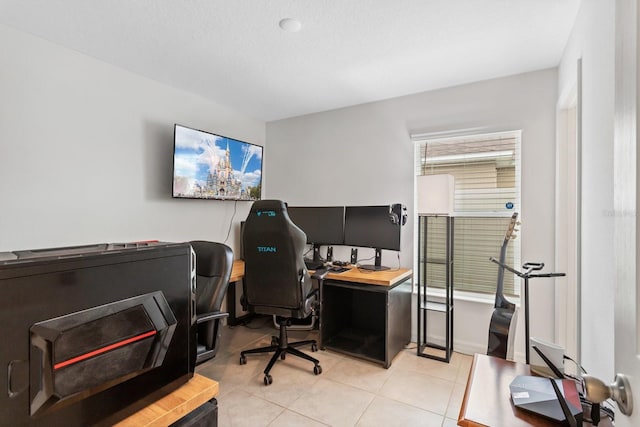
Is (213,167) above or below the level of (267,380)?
above

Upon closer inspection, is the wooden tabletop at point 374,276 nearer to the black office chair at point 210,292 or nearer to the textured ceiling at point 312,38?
the black office chair at point 210,292

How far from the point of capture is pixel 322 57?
7.86 feet

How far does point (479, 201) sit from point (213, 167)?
2.59 m

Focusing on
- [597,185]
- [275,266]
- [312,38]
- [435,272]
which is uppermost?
[312,38]

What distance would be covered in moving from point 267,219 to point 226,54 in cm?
130

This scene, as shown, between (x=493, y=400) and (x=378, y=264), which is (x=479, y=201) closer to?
(x=378, y=264)

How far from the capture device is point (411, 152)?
312 cm

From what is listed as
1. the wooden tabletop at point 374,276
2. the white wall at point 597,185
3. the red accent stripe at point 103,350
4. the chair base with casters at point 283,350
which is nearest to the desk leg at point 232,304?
the chair base with casters at point 283,350

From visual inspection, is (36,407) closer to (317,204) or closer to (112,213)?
(112,213)

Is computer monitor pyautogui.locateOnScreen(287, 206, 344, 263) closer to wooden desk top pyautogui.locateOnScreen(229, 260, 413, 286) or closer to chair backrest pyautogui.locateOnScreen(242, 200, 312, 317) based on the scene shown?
wooden desk top pyautogui.locateOnScreen(229, 260, 413, 286)

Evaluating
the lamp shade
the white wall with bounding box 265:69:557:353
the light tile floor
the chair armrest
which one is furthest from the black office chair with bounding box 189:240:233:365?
the white wall with bounding box 265:69:557:353

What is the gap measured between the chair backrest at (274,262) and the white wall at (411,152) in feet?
3.98

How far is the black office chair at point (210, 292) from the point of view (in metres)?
1.74

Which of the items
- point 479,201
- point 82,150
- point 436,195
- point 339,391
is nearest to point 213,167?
point 82,150
